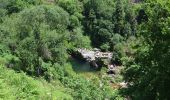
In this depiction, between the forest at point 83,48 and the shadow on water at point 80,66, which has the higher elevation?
the forest at point 83,48

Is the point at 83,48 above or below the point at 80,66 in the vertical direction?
above

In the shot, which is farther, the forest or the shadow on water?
the shadow on water

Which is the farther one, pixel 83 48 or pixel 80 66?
pixel 83 48

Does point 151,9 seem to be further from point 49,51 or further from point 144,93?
point 49,51

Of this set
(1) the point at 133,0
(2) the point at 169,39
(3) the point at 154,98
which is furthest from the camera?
(1) the point at 133,0

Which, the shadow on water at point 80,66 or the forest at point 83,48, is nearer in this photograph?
the forest at point 83,48

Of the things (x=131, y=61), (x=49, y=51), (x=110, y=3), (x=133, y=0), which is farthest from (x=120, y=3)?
(x=131, y=61)
